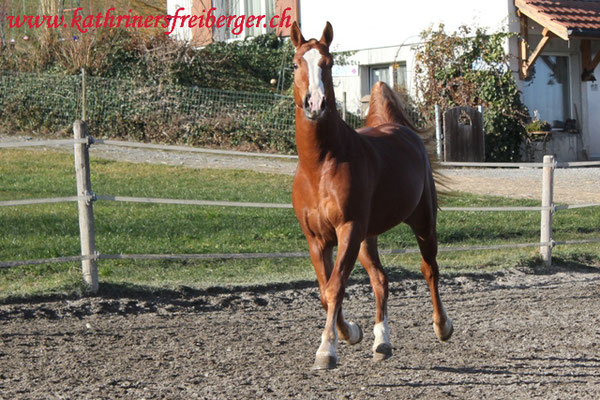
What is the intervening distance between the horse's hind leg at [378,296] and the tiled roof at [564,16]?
1327 centimetres

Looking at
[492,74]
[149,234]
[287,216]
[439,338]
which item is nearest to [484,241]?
[287,216]

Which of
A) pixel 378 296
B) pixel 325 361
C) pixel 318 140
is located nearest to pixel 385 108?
pixel 378 296

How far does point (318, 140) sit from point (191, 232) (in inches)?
217

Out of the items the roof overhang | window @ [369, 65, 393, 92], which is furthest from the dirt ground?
window @ [369, 65, 393, 92]

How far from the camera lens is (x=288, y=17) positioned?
75.8ft

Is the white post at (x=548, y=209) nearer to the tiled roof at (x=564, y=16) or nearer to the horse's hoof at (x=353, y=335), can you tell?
the horse's hoof at (x=353, y=335)

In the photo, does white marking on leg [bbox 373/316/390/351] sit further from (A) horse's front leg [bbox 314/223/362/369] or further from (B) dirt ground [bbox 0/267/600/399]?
(A) horse's front leg [bbox 314/223/362/369]

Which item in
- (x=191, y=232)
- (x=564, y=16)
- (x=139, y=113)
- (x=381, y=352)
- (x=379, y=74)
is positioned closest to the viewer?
(x=381, y=352)

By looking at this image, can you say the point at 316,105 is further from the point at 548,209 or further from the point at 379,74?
the point at 379,74

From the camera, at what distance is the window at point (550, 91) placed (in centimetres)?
2006

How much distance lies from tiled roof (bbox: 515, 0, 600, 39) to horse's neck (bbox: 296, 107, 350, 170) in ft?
45.9

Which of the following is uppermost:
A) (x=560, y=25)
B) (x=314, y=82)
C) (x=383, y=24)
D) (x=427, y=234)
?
(x=383, y=24)

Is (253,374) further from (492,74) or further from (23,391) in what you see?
(492,74)

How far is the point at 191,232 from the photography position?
1030 cm
